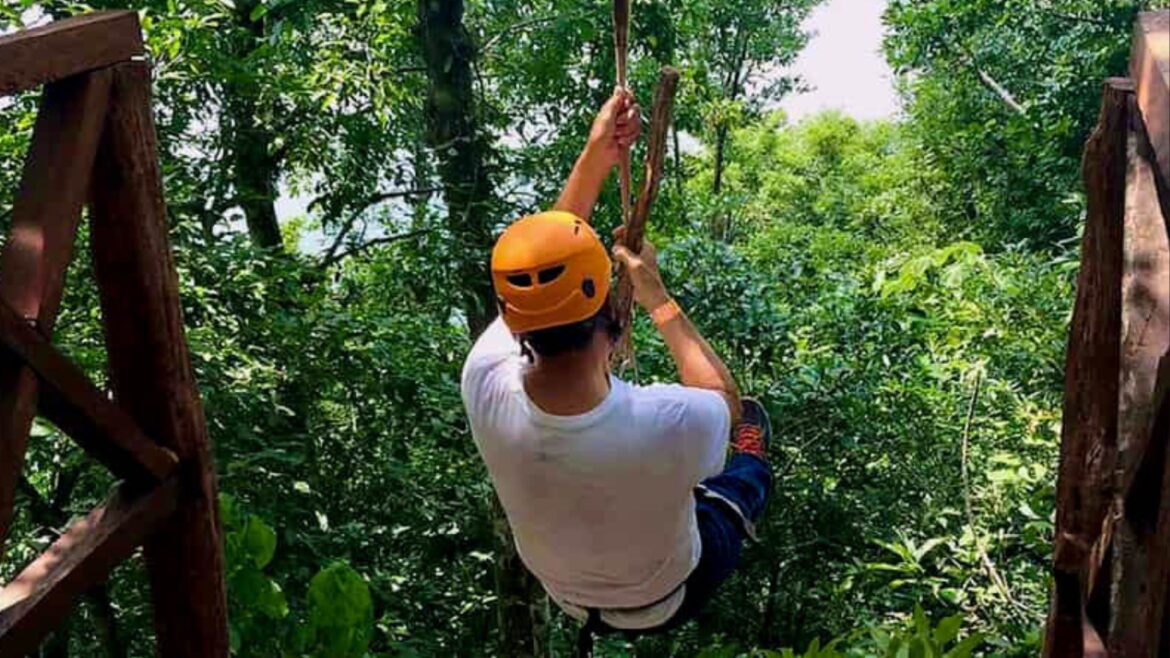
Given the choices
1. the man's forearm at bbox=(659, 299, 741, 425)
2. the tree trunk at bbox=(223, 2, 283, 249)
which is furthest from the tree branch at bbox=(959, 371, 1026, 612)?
the tree trunk at bbox=(223, 2, 283, 249)

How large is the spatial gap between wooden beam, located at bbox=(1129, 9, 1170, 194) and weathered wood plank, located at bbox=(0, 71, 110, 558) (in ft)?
4.18

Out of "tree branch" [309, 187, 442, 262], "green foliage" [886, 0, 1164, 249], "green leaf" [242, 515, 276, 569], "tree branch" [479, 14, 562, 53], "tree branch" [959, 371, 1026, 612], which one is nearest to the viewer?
"green leaf" [242, 515, 276, 569]

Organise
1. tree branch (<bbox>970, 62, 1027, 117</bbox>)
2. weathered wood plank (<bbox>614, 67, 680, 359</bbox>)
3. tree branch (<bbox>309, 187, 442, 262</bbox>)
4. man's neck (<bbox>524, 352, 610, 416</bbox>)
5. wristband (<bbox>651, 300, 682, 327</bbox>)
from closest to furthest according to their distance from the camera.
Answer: man's neck (<bbox>524, 352, 610, 416</bbox>), wristband (<bbox>651, 300, 682, 327</bbox>), weathered wood plank (<bbox>614, 67, 680, 359</bbox>), tree branch (<bbox>309, 187, 442, 262</bbox>), tree branch (<bbox>970, 62, 1027, 117</bbox>)

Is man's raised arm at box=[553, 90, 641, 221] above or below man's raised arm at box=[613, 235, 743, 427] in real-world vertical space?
above

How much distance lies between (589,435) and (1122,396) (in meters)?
0.69

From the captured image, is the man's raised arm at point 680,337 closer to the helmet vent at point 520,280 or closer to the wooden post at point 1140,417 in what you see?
the helmet vent at point 520,280

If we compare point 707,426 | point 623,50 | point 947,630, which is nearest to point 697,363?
point 707,426

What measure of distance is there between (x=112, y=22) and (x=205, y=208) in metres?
2.83

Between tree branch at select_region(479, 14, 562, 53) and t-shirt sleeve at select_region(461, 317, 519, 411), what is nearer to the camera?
t-shirt sleeve at select_region(461, 317, 519, 411)

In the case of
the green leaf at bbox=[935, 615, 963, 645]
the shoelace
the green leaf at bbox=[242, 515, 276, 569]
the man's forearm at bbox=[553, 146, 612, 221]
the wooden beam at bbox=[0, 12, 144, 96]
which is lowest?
the green leaf at bbox=[935, 615, 963, 645]

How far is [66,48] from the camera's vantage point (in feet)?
5.14

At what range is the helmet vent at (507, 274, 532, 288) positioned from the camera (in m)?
1.50

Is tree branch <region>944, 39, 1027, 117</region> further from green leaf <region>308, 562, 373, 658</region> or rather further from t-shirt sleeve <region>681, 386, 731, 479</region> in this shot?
t-shirt sleeve <region>681, 386, 731, 479</region>

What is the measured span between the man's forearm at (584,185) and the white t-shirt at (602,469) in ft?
1.13
